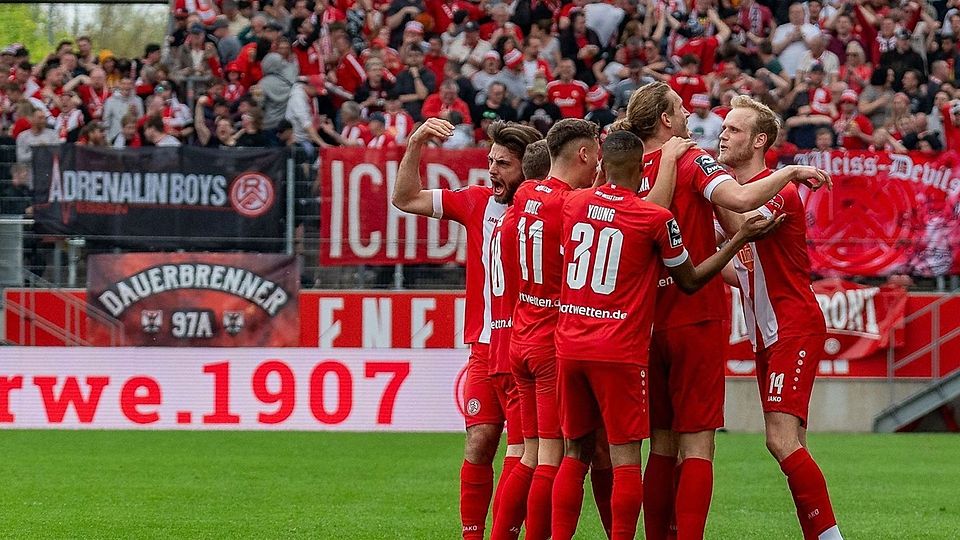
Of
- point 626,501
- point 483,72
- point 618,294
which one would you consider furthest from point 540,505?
point 483,72

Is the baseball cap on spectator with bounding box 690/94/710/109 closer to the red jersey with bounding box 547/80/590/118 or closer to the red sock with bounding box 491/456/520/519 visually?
the red jersey with bounding box 547/80/590/118

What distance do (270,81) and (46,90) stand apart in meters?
3.55

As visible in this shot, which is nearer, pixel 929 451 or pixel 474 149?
pixel 929 451

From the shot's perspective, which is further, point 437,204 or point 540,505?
point 437,204

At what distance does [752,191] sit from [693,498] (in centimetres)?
149

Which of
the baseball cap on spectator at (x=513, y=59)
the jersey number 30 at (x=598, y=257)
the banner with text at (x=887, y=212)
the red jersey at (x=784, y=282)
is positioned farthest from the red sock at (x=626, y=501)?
the baseball cap on spectator at (x=513, y=59)

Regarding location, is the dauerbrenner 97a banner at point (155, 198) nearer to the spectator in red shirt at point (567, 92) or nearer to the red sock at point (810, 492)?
the spectator in red shirt at point (567, 92)

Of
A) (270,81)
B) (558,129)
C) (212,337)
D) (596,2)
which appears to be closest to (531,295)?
(558,129)

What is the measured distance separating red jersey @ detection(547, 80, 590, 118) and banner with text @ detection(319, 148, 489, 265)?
273cm

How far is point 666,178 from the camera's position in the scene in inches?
291

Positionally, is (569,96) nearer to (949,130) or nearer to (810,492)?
(949,130)

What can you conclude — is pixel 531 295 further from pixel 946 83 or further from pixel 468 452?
pixel 946 83

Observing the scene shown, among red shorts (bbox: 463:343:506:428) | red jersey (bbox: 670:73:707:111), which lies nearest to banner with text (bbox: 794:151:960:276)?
red jersey (bbox: 670:73:707:111)

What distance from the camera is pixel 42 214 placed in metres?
17.6
